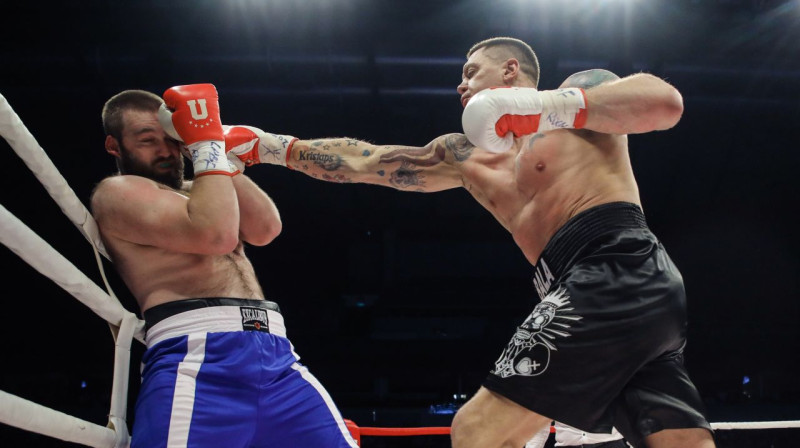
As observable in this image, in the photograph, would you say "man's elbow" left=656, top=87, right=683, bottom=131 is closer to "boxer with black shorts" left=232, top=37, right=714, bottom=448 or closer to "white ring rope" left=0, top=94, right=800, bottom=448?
"boxer with black shorts" left=232, top=37, right=714, bottom=448

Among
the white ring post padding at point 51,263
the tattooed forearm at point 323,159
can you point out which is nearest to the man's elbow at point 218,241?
the white ring post padding at point 51,263

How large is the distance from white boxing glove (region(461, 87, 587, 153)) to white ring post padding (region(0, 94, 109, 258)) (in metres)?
0.95

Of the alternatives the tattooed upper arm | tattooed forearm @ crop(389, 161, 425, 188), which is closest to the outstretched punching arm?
tattooed forearm @ crop(389, 161, 425, 188)

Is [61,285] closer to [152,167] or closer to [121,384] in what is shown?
[121,384]

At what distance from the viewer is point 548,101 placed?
142 cm

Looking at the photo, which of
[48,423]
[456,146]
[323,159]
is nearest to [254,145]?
[323,159]

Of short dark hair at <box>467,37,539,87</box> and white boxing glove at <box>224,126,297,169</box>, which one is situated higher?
short dark hair at <box>467,37,539,87</box>

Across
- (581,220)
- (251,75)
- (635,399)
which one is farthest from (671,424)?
(251,75)

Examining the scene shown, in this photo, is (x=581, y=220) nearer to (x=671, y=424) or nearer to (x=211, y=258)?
(x=671, y=424)

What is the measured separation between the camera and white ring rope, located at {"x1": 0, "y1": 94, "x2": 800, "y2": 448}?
1180 mm

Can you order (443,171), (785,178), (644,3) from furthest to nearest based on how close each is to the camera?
(785,178)
(644,3)
(443,171)

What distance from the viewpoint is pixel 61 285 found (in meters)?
1.44

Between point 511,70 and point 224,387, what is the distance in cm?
130

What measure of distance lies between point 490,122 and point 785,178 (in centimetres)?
743
